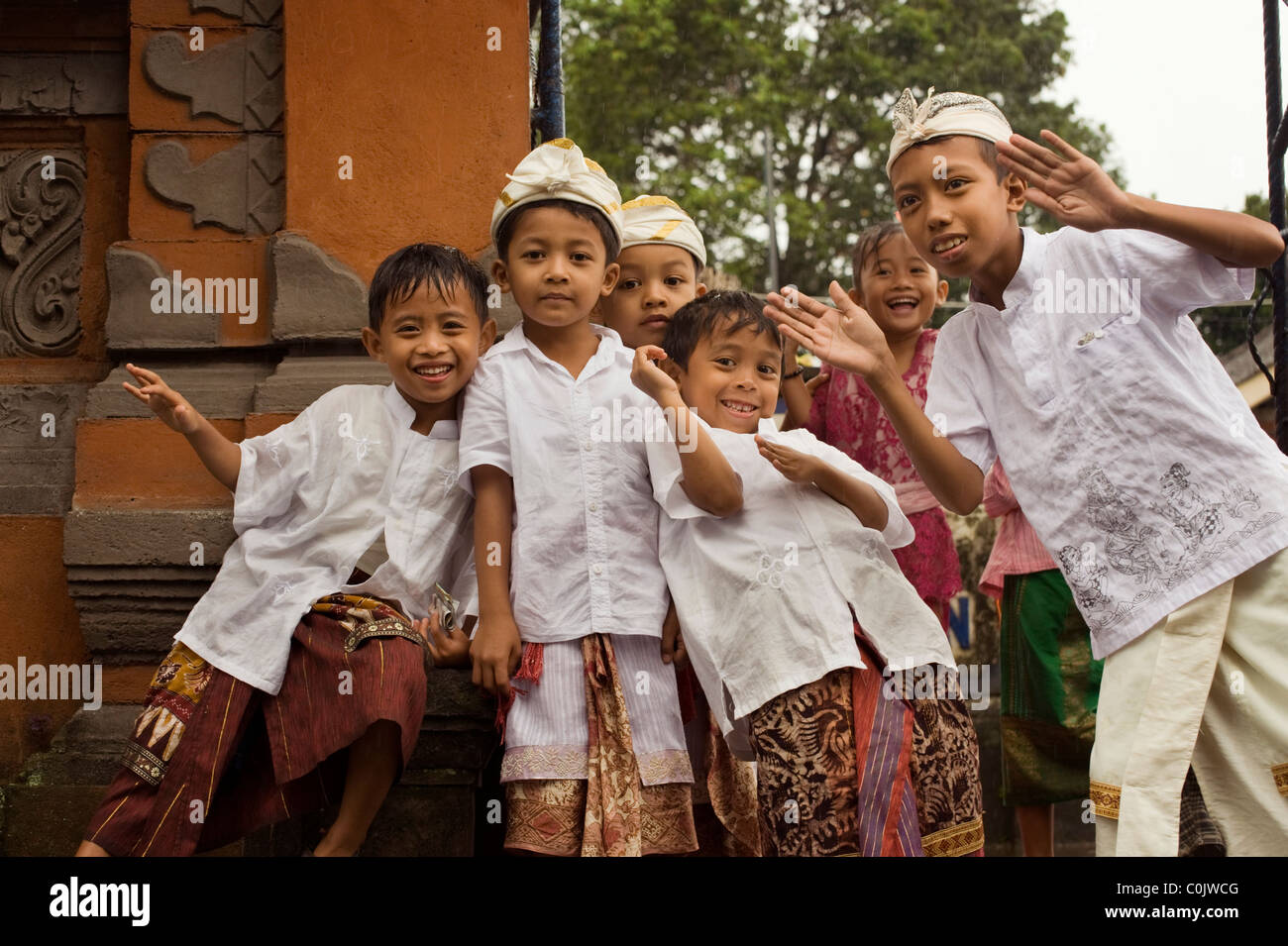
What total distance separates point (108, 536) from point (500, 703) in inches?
52.0

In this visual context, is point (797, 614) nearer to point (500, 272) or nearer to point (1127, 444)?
point (1127, 444)

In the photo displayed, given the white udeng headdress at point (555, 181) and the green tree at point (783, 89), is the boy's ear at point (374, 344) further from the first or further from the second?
the green tree at point (783, 89)

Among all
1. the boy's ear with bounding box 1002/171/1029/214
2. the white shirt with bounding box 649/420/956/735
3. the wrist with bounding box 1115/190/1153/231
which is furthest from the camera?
the boy's ear with bounding box 1002/171/1029/214

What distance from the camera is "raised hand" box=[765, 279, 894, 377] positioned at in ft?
8.93

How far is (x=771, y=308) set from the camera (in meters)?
2.80

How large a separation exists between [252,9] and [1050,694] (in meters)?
3.20

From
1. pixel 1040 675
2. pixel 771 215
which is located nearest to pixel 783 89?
pixel 771 215

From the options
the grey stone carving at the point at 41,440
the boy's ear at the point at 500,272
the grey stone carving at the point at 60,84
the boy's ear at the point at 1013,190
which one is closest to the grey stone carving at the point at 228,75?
the grey stone carving at the point at 60,84

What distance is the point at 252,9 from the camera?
3.91 m

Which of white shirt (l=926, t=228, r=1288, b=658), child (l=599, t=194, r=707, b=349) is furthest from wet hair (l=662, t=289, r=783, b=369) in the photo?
white shirt (l=926, t=228, r=1288, b=658)

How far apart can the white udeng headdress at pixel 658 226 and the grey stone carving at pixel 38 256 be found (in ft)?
5.99

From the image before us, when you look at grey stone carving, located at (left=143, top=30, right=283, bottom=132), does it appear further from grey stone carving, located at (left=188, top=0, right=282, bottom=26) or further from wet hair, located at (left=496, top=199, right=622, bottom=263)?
wet hair, located at (left=496, top=199, right=622, bottom=263)

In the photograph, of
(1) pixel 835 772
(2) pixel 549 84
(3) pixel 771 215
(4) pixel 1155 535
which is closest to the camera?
(4) pixel 1155 535

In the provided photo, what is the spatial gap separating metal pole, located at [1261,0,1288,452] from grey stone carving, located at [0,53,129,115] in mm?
3420
